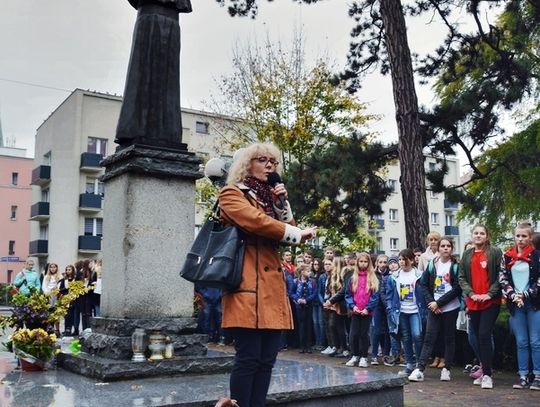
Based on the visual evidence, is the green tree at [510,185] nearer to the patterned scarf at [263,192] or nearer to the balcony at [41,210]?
the patterned scarf at [263,192]

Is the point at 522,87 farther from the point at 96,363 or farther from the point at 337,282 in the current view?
the point at 96,363

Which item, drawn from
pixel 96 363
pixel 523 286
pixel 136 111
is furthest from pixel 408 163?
pixel 96 363

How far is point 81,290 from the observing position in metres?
8.04

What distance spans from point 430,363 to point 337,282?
93.1 inches

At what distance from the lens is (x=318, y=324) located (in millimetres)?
13617

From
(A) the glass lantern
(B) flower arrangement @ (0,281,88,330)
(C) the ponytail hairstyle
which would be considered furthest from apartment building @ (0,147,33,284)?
(A) the glass lantern

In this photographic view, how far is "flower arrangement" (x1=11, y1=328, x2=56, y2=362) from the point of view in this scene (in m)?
6.79

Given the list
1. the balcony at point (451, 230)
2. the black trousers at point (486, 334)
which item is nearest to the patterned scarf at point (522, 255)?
the black trousers at point (486, 334)

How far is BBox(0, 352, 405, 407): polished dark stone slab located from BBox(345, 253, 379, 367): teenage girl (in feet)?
12.5

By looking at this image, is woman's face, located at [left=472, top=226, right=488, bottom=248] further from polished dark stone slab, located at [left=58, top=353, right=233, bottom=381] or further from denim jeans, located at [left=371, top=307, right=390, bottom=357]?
polished dark stone slab, located at [left=58, top=353, right=233, bottom=381]

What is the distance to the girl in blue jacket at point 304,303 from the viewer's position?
1361cm

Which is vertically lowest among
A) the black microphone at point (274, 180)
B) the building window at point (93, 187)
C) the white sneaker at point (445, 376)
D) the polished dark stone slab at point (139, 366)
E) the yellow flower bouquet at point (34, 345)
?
the white sneaker at point (445, 376)

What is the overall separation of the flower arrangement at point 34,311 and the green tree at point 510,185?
11548mm

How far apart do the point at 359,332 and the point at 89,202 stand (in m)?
33.0
